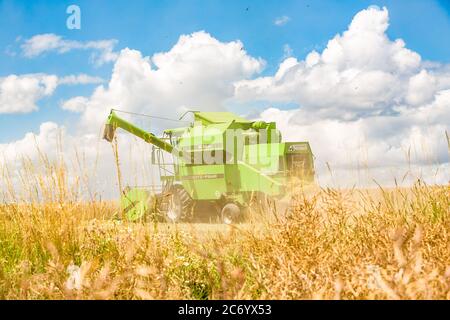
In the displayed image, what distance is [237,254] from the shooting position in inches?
162

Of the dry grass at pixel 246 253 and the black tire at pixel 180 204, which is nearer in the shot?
the dry grass at pixel 246 253

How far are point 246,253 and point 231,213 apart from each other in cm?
759

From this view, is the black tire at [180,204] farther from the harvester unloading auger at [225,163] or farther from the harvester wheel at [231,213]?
the harvester wheel at [231,213]

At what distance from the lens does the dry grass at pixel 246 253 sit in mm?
2477

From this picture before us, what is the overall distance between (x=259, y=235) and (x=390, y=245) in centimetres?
135

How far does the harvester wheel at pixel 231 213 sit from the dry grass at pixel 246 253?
564 cm

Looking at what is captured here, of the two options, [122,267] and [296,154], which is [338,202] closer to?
[122,267]

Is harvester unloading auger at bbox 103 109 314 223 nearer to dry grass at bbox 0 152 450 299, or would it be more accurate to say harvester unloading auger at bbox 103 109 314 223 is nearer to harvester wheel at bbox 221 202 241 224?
harvester wheel at bbox 221 202 241 224

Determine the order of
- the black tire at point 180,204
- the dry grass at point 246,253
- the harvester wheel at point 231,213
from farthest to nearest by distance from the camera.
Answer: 1. the black tire at point 180,204
2. the harvester wheel at point 231,213
3. the dry grass at point 246,253

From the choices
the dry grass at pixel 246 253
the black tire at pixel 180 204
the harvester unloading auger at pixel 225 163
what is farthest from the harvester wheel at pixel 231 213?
the dry grass at pixel 246 253

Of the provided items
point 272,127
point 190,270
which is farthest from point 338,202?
point 272,127

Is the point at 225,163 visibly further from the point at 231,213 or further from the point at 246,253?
the point at 246,253

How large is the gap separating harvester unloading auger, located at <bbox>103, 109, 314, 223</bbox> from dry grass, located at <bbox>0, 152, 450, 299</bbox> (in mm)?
5719

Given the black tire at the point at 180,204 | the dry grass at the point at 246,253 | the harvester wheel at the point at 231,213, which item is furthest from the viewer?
the black tire at the point at 180,204
